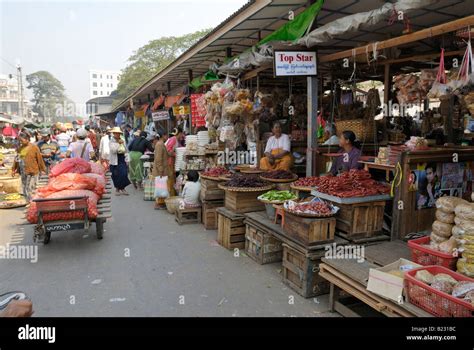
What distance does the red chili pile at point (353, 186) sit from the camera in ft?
15.8

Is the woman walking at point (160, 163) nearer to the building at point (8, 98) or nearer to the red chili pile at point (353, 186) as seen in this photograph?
the red chili pile at point (353, 186)

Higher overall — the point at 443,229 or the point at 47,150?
the point at 47,150

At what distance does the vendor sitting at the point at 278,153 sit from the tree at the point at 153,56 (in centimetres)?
4043

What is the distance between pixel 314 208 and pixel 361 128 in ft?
9.31

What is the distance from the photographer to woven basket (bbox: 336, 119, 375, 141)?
693 cm

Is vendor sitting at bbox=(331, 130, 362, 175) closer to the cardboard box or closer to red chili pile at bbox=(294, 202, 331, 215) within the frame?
red chili pile at bbox=(294, 202, 331, 215)

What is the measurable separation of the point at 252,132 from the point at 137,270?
4396 mm

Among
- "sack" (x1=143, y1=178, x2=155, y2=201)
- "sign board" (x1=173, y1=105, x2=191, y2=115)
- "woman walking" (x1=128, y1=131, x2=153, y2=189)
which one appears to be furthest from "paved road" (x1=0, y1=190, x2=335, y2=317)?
"sign board" (x1=173, y1=105, x2=191, y2=115)

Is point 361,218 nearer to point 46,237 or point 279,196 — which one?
point 279,196

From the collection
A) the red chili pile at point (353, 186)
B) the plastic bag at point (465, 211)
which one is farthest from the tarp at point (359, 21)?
the plastic bag at point (465, 211)

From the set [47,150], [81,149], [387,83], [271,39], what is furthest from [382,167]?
[47,150]

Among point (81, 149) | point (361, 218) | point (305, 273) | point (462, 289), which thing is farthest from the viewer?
point (81, 149)

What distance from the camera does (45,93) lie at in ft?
382

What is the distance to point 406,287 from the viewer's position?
10.7 feet
